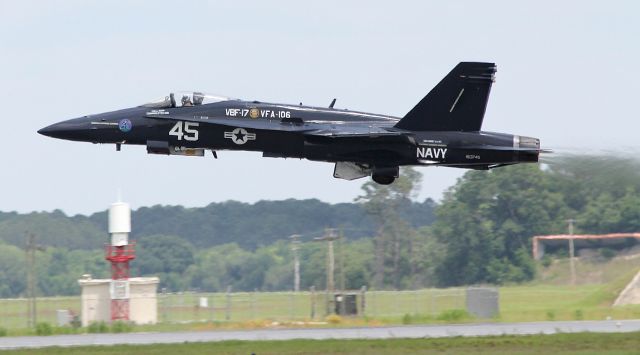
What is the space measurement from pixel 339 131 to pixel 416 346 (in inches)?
237

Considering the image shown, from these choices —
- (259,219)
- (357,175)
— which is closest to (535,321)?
(357,175)

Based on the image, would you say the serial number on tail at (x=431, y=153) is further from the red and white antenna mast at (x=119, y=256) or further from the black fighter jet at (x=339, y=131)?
the red and white antenna mast at (x=119, y=256)

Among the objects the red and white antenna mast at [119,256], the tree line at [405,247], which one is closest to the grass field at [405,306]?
the red and white antenna mast at [119,256]

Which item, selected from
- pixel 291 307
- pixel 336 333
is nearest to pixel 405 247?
pixel 291 307

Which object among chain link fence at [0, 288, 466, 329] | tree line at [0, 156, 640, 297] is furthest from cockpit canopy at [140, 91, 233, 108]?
tree line at [0, 156, 640, 297]

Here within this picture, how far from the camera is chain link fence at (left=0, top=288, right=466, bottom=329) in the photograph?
48188 millimetres

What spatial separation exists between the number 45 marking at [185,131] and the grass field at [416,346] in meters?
5.52

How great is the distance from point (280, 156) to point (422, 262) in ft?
196

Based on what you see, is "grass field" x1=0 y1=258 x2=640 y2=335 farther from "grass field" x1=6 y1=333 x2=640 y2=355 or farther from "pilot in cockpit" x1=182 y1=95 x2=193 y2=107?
"pilot in cockpit" x1=182 y1=95 x2=193 y2=107

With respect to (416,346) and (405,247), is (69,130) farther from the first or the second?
(405,247)

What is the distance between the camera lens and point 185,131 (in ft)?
110

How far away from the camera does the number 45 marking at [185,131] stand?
110ft

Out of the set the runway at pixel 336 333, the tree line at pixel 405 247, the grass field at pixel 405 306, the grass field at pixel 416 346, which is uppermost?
the tree line at pixel 405 247

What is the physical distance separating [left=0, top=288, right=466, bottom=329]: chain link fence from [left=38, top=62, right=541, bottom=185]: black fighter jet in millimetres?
13909
